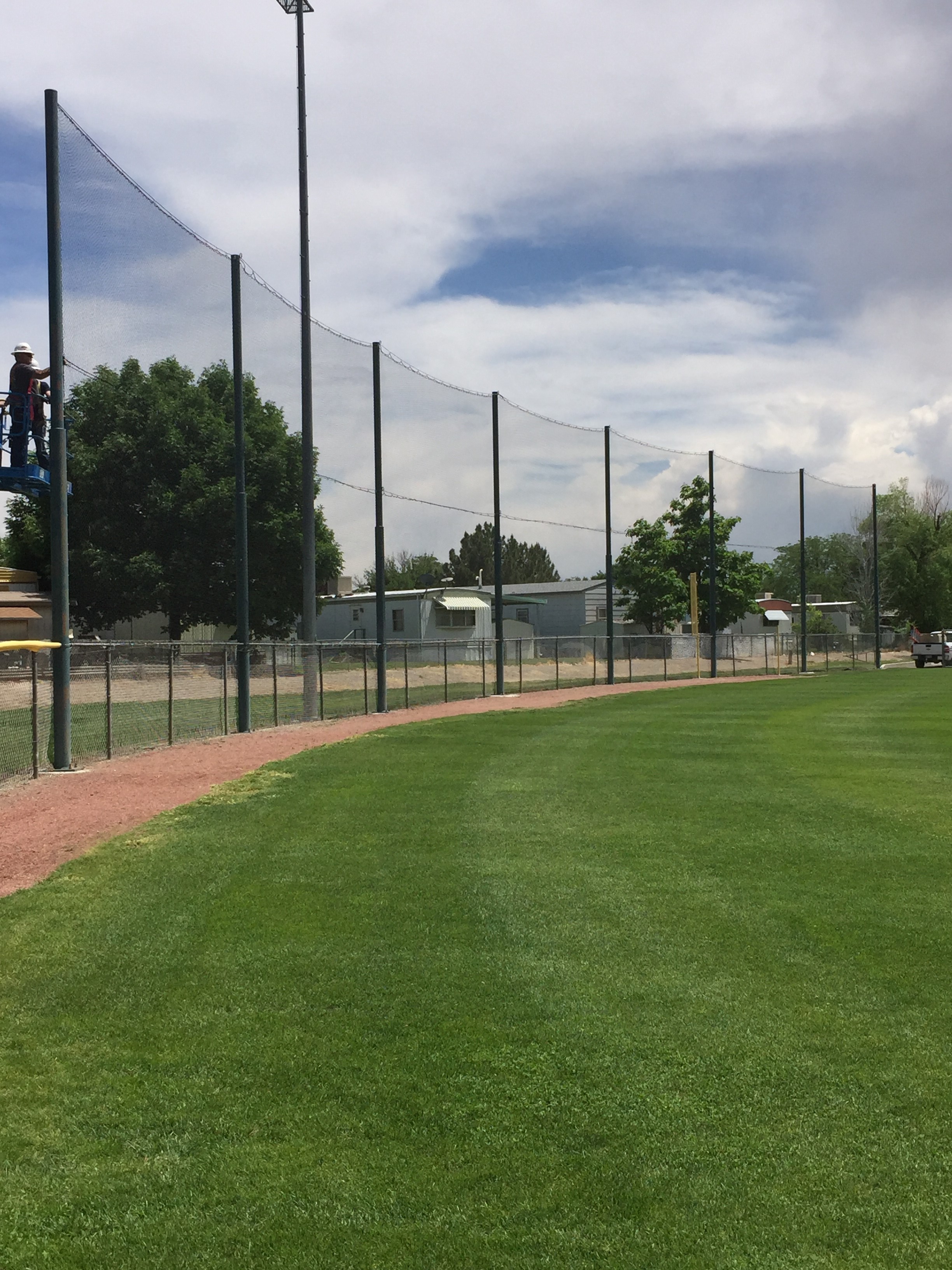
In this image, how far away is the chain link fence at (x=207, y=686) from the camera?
53.0 ft

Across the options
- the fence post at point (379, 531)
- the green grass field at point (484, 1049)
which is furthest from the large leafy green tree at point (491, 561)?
the green grass field at point (484, 1049)

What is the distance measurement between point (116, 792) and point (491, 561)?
361 feet

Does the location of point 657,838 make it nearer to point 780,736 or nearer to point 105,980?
point 105,980

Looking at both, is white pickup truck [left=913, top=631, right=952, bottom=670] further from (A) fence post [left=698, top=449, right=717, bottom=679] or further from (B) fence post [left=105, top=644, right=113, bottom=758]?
(B) fence post [left=105, top=644, right=113, bottom=758]

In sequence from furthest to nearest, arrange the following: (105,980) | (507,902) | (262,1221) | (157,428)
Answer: (157,428)
(507,902)
(105,980)
(262,1221)

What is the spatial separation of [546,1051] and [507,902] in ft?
8.49

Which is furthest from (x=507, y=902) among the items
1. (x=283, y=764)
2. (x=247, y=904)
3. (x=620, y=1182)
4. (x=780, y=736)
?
(x=780, y=736)

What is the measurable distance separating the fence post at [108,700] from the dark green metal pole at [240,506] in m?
4.37

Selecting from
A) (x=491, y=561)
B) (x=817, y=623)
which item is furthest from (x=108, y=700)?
(x=491, y=561)

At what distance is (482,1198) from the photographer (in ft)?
12.0

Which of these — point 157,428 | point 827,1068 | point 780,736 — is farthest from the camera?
point 157,428

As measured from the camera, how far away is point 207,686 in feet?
69.4

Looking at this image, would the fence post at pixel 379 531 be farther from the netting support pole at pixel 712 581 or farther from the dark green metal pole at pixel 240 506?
the netting support pole at pixel 712 581

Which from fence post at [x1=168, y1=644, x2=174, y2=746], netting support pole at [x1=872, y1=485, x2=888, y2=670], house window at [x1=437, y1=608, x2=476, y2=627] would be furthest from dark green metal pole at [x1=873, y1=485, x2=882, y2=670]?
fence post at [x1=168, y1=644, x2=174, y2=746]
